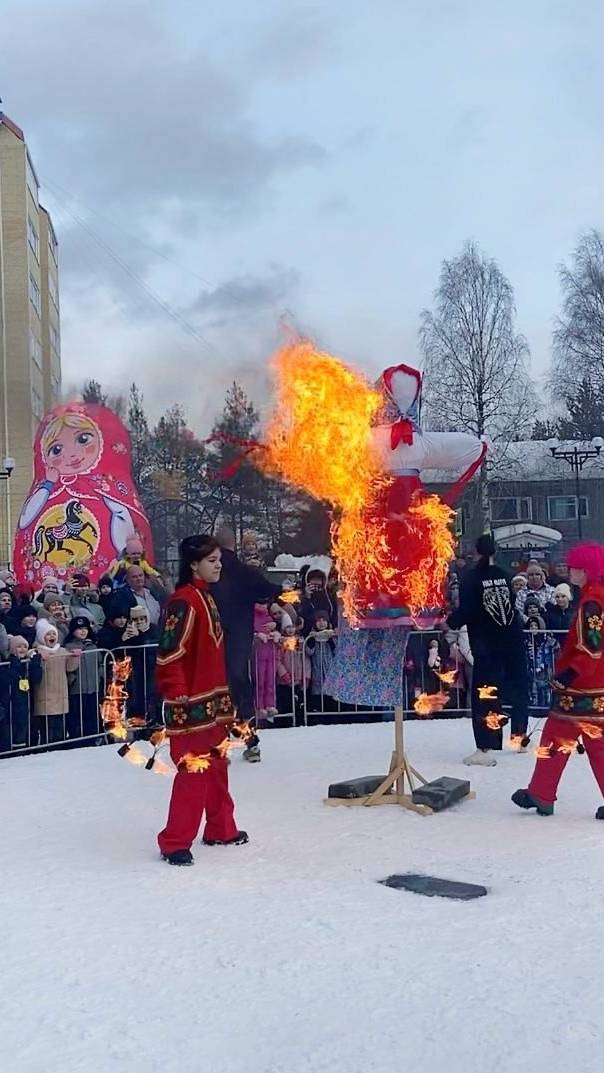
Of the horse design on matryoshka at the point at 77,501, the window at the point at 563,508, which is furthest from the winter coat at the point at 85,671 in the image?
the window at the point at 563,508

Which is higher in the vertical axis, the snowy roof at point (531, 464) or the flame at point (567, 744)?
the snowy roof at point (531, 464)

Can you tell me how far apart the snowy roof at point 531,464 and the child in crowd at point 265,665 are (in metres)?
24.4

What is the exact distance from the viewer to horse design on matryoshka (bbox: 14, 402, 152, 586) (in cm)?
1588

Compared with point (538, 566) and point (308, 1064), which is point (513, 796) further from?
point (538, 566)

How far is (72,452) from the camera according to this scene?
53.5ft

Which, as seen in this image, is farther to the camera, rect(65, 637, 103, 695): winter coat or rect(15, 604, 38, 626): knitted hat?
rect(15, 604, 38, 626): knitted hat

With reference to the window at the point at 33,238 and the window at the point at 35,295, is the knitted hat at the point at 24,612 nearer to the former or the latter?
the window at the point at 33,238

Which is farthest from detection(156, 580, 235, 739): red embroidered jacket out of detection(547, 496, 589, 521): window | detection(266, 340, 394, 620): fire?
detection(547, 496, 589, 521): window

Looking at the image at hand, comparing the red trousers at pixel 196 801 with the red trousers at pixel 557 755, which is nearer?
the red trousers at pixel 196 801

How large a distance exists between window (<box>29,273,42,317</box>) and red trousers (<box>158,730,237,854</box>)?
4497cm

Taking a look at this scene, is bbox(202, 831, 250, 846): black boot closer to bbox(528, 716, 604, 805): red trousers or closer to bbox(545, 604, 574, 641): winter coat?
bbox(528, 716, 604, 805): red trousers

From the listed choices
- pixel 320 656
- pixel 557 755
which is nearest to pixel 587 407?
pixel 320 656

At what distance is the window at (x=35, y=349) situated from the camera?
159 ft

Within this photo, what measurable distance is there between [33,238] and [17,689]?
43.9m
